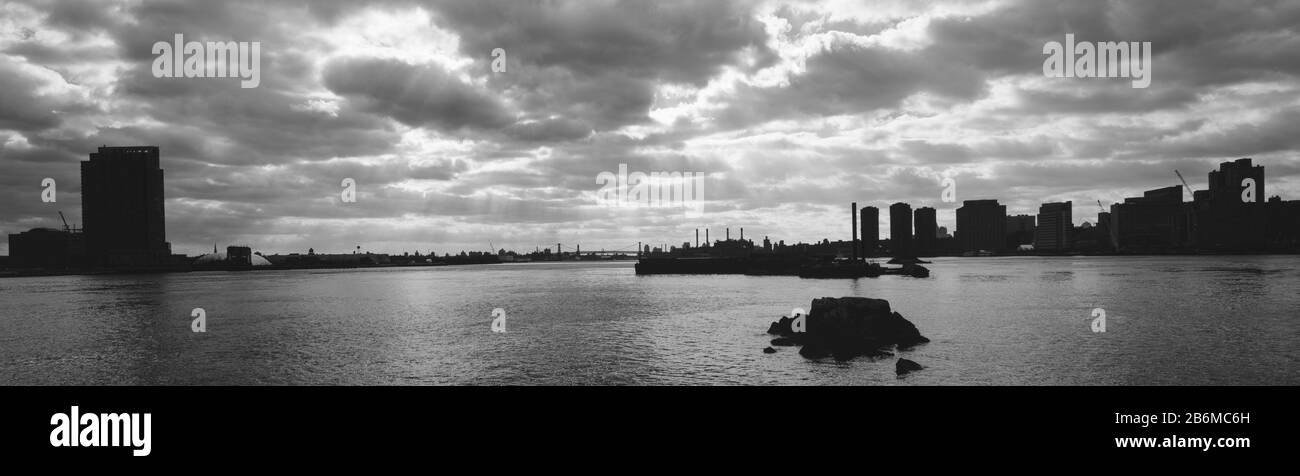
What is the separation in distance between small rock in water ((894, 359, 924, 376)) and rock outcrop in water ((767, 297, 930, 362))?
390cm

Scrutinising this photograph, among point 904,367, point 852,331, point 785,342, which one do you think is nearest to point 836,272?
point 785,342

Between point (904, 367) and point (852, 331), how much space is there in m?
8.84

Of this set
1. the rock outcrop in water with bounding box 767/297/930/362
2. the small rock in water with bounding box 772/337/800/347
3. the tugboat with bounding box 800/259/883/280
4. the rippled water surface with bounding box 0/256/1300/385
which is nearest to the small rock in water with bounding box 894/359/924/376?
the rippled water surface with bounding box 0/256/1300/385

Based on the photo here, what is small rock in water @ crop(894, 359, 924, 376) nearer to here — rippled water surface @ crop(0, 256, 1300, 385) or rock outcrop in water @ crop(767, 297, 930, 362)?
rippled water surface @ crop(0, 256, 1300, 385)

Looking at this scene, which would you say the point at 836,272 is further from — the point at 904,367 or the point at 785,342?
the point at 904,367

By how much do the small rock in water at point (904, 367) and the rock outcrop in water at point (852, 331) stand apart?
12.8 ft

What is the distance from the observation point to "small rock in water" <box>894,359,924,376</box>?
35.4 meters

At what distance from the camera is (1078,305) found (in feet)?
265

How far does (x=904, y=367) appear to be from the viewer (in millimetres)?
35844

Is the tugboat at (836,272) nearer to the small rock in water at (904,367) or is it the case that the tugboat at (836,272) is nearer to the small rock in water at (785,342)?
the small rock in water at (785,342)

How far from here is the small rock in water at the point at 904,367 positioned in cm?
3544
